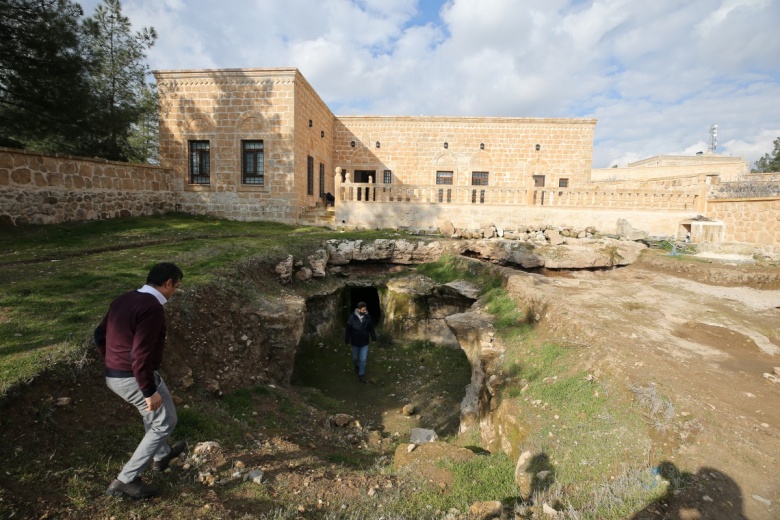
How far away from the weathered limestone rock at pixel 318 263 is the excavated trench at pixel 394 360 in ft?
2.39

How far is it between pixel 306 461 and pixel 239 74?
53.9 ft

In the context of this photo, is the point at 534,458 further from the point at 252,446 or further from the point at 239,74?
the point at 239,74

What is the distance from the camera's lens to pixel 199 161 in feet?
56.0

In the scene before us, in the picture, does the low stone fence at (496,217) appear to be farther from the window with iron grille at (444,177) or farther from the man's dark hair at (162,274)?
the man's dark hair at (162,274)

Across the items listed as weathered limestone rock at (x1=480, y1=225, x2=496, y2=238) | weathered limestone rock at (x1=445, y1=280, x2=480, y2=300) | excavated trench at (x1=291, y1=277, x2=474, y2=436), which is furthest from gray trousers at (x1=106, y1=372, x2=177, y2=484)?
weathered limestone rock at (x1=480, y1=225, x2=496, y2=238)

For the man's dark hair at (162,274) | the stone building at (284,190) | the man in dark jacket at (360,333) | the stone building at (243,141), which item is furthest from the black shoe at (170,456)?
the stone building at (243,141)

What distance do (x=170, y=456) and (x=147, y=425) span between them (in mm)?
649

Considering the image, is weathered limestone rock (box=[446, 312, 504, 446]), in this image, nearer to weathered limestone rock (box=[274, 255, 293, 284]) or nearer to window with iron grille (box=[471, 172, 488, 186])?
weathered limestone rock (box=[274, 255, 293, 284])

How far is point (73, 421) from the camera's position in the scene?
363 centimetres

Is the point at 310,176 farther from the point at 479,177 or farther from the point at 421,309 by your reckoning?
the point at 421,309

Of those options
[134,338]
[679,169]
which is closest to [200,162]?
[134,338]

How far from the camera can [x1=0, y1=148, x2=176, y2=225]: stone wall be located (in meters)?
10.4

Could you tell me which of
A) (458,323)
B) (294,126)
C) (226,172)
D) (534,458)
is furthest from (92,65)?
(534,458)

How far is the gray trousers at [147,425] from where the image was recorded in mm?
2947
